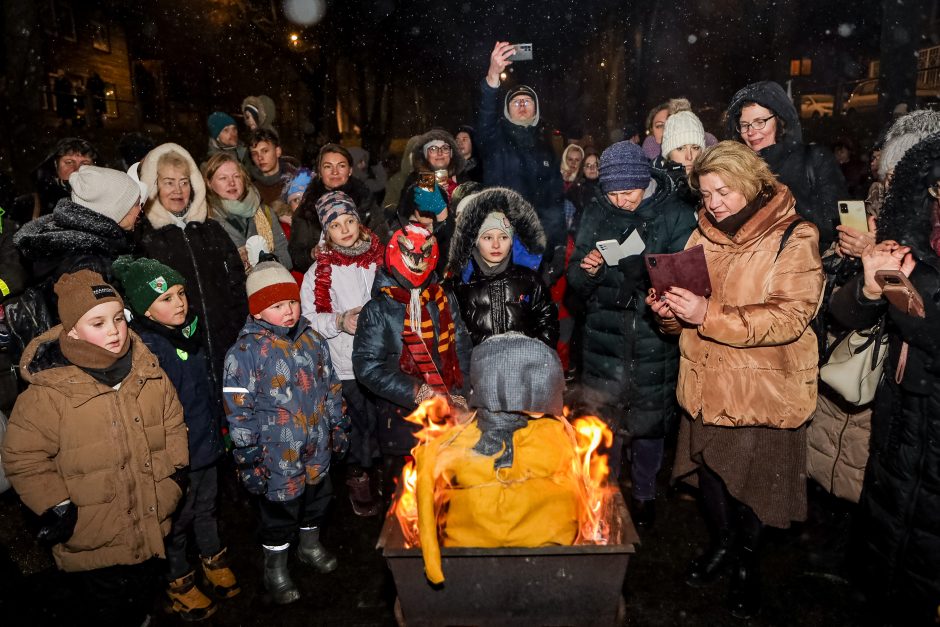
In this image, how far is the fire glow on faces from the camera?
3.69m

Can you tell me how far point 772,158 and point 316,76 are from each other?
23680mm

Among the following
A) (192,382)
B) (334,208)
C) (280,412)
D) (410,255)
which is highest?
(334,208)

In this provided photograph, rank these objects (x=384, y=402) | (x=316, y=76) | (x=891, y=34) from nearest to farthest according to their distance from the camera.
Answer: (x=384, y=402) < (x=891, y=34) < (x=316, y=76)

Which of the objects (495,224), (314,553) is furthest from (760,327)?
(314,553)

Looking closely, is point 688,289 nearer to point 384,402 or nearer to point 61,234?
point 384,402

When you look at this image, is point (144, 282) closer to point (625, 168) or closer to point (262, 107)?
point (625, 168)

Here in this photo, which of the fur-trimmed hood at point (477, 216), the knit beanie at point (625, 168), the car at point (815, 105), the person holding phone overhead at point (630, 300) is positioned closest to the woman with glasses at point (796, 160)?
the person holding phone overhead at point (630, 300)

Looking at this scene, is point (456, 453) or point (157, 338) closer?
point (456, 453)

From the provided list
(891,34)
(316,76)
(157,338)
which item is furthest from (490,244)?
(316,76)

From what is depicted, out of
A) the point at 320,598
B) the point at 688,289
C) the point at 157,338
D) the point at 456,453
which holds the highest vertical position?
the point at 688,289

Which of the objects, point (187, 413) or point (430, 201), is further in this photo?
point (430, 201)

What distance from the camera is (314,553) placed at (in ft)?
12.8

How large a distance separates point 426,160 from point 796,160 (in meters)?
3.31

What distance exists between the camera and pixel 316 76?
2419cm
